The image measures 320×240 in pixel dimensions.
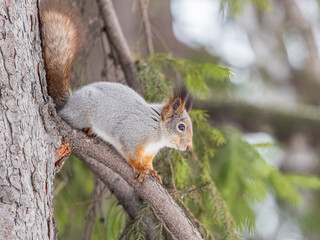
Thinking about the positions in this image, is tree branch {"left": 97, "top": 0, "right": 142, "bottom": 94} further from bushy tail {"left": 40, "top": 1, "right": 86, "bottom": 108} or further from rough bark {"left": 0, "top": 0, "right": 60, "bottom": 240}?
rough bark {"left": 0, "top": 0, "right": 60, "bottom": 240}

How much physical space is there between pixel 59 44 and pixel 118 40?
0.50 m

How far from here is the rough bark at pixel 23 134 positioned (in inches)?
60.4

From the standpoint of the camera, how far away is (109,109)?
201cm

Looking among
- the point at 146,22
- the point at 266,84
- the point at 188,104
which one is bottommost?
the point at 266,84

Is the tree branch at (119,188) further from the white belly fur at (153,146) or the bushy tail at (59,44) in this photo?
the bushy tail at (59,44)

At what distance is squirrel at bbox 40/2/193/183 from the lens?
1.92m

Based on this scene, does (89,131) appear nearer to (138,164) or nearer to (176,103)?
(138,164)

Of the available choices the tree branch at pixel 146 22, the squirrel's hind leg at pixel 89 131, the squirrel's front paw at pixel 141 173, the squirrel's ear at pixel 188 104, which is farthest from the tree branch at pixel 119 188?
the tree branch at pixel 146 22

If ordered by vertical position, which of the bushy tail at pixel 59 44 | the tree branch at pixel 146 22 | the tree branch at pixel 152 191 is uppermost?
the bushy tail at pixel 59 44

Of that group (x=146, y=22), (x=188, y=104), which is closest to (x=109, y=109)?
(x=188, y=104)

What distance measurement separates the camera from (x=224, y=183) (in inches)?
102

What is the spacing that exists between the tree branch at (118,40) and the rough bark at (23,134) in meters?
0.64

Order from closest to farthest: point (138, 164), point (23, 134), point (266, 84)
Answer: point (23, 134) → point (138, 164) → point (266, 84)

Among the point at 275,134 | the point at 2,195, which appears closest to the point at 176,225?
the point at 2,195
